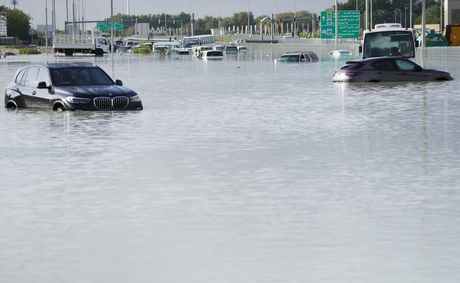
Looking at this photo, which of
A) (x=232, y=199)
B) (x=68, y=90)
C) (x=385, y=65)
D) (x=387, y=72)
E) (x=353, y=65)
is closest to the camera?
(x=232, y=199)

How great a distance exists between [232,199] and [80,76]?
1848 centimetres

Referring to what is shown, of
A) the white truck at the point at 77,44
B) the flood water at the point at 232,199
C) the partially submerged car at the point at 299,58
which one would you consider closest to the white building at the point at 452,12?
the white truck at the point at 77,44

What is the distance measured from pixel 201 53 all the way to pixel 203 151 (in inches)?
4488

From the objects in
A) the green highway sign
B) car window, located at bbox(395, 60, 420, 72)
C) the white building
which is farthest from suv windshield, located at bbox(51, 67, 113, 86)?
the white building

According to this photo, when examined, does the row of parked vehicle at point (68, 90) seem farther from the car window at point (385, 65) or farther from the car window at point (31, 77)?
the car window at point (385, 65)

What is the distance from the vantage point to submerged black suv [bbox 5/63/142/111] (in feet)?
97.3

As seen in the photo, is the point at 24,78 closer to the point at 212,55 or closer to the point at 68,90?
the point at 68,90

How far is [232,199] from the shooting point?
13.5 meters

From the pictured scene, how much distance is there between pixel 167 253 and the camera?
10.0 metres

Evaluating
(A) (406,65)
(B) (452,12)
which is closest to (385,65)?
(A) (406,65)

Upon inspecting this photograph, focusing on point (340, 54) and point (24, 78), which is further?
point (340, 54)

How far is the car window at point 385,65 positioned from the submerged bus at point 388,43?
50.8 feet

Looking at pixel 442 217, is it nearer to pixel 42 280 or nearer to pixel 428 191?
pixel 428 191

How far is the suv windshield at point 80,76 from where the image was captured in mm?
30875
